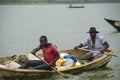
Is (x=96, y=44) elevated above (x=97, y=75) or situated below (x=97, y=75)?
above

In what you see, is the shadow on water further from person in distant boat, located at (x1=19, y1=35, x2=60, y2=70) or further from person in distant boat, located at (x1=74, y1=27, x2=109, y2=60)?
person in distant boat, located at (x1=19, y1=35, x2=60, y2=70)

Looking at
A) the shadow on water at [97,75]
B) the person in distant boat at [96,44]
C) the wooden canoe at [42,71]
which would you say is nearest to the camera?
the wooden canoe at [42,71]

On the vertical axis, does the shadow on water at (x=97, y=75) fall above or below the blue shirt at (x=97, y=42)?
below

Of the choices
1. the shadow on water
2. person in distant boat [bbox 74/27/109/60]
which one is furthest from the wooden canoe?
person in distant boat [bbox 74/27/109/60]

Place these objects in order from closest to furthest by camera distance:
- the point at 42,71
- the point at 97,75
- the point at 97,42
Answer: the point at 42,71
the point at 97,75
the point at 97,42

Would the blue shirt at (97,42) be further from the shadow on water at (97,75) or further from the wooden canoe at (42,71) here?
the shadow on water at (97,75)

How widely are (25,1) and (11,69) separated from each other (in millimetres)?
183458

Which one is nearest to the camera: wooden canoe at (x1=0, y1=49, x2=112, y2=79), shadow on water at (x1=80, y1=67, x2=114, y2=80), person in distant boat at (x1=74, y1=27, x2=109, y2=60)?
wooden canoe at (x1=0, y1=49, x2=112, y2=79)

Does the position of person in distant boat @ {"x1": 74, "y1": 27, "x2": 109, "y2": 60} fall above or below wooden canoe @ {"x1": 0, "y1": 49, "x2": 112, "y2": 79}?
above

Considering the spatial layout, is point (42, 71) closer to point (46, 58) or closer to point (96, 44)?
point (46, 58)

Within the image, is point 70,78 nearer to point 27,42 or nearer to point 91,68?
point 91,68

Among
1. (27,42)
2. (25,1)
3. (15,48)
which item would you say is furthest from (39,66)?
(25,1)

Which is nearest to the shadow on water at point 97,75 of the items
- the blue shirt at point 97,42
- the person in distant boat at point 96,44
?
the person in distant boat at point 96,44

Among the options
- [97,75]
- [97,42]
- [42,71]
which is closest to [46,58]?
[42,71]
